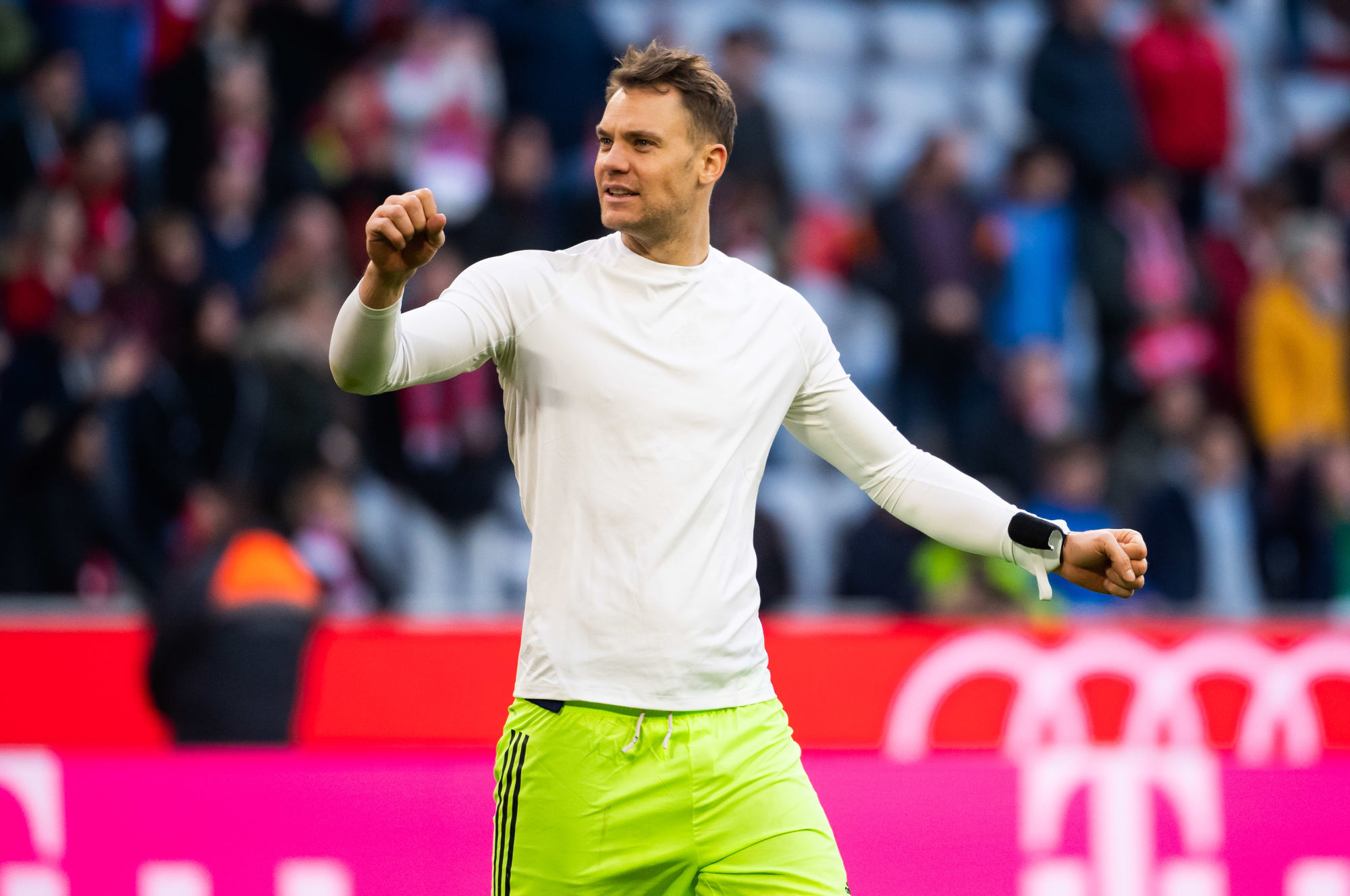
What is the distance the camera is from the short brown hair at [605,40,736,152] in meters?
3.46

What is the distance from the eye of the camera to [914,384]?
393 inches

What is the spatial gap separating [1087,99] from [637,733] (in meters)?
8.41

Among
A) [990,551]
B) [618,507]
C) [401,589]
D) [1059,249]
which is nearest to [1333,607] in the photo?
[1059,249]

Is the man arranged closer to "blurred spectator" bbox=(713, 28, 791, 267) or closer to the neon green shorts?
the neon green shorts

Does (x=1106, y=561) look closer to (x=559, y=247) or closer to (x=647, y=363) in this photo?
(x=647, y=363)

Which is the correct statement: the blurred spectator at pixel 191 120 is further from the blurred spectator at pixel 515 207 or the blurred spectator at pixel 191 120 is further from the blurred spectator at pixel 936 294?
the blurred spectator at pixel 936 294

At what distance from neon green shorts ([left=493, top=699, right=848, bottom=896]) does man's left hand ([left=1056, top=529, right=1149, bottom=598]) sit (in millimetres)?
790

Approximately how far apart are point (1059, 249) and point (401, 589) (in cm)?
449

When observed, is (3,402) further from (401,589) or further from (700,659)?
(700,659)

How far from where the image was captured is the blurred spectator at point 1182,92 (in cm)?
1110

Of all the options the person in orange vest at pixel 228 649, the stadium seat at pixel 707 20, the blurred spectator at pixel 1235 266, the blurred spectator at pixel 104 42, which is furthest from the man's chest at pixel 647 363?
the stadium seat at pixel 707 20

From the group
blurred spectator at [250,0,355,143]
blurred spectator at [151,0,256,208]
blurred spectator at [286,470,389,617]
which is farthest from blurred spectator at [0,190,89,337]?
blurred spectator at [286,470,389,617]

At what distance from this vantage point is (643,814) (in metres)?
3.33

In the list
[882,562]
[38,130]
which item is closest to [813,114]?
[882,562]
